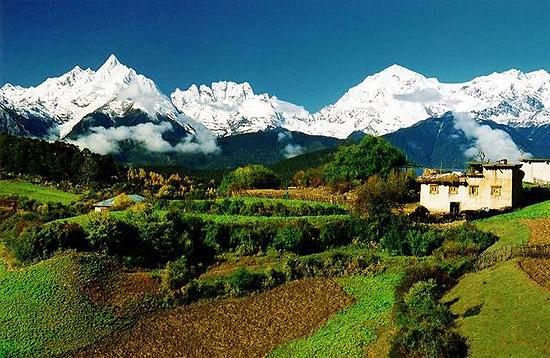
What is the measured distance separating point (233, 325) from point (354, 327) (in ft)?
17.8

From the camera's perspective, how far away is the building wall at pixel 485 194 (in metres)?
43.2

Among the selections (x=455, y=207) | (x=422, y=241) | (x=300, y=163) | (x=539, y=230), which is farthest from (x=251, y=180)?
(x=300, y=163)

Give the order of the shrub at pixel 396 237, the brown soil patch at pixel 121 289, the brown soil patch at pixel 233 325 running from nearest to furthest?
the brown soil patch at pixel 233 325 → the brown soil patch at pixel 121 289 → the shrub at pixel 396 237

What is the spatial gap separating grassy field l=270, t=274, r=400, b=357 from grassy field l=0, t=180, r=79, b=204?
124 ft

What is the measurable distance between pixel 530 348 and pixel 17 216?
35.5 metres

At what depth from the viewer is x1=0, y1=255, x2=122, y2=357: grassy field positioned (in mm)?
25484

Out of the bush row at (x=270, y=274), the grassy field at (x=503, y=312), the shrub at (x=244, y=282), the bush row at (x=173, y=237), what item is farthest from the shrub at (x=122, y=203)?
the grassy field at (x=503, y=312)

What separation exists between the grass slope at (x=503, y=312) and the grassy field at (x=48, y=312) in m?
15.1

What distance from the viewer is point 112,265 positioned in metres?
32.1

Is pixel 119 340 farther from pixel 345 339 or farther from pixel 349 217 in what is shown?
pixel 349 217

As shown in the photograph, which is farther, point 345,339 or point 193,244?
point 193,244

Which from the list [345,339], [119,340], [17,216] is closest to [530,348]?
[345,339]

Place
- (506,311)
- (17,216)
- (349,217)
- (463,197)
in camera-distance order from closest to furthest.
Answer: (506,311) → (349,217) → (17,216) → (463,197)

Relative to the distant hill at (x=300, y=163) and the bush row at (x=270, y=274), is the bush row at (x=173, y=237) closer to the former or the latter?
the bush row at (x=270, y=274)
